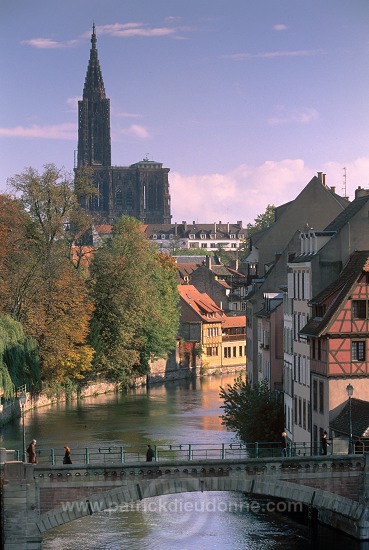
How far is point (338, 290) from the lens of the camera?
190ft

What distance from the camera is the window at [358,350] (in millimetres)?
56981

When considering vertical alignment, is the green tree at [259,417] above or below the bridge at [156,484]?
above

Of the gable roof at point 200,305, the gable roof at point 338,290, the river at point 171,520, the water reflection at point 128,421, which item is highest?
the gable roof at point 200,305

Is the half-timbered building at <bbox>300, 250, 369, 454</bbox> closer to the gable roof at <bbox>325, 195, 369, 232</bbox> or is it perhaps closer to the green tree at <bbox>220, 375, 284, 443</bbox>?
the gable roof at <bbox>325, 195, 369, 232</bbox>

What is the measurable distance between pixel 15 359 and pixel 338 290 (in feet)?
113

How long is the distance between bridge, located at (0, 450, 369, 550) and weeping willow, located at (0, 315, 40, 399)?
→ 36707 mm

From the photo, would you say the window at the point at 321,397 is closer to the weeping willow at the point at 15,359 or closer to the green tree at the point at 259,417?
the green tree at the point at 259,417

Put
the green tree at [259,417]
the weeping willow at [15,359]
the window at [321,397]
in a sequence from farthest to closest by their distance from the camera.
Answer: the weeping willow at [15,359] → the green tree at [259,417] → the window at [321,397]

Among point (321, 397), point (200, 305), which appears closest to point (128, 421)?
point (321, 397)

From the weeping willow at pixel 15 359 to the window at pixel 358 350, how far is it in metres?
31.5

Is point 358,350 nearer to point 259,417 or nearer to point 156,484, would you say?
point 259,417

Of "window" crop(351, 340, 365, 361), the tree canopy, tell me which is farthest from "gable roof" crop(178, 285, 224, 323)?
"window" crop(351, 340, 365, 361)

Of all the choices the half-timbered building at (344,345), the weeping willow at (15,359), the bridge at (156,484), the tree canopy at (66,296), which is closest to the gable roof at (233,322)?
the tree canopy at (66,296)

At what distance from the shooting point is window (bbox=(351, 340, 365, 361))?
57.0m
